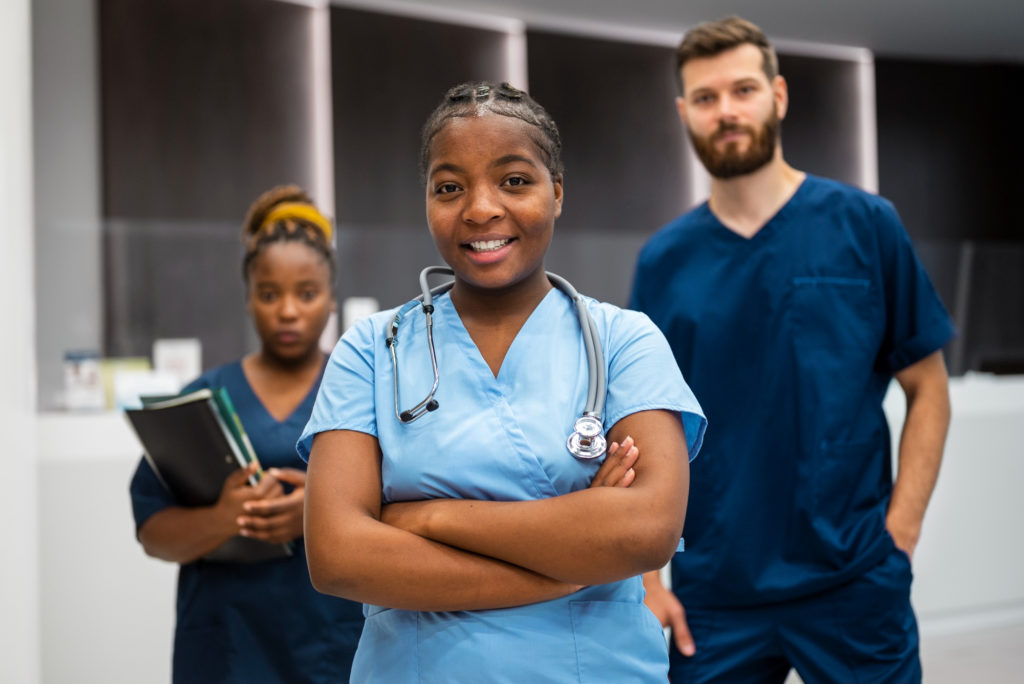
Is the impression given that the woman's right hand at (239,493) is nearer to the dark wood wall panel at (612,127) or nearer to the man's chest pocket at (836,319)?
the man's chest pocket at (836,319)

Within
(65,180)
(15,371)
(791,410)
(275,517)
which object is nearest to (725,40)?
(791,410)

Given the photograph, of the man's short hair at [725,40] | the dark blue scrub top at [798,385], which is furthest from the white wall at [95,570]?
the man's short hair at [725,40]

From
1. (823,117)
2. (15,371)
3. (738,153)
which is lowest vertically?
(15,371)

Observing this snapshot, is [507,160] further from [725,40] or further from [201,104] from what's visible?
[201,104]

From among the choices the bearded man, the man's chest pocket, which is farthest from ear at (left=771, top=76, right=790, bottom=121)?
the man's chest pocket

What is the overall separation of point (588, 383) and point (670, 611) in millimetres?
792

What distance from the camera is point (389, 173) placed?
412cm

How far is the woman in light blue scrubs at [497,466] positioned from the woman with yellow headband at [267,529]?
57 cm

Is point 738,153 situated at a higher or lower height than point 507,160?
higher

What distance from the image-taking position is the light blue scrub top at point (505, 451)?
901 mm

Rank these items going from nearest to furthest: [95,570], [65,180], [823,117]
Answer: [95,570] → [65,180] → [823,117]

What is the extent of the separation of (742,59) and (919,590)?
94.9 inches

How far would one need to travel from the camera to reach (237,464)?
58.6 inches

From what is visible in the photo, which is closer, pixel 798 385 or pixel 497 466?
pixel 497 466
